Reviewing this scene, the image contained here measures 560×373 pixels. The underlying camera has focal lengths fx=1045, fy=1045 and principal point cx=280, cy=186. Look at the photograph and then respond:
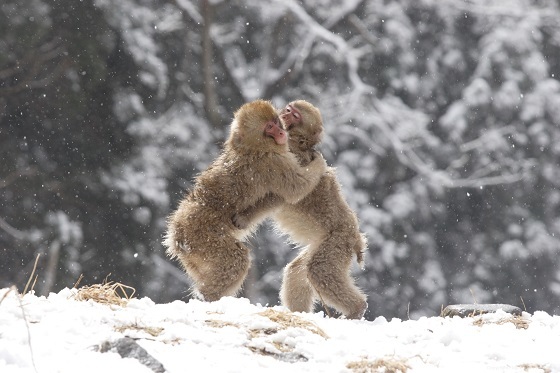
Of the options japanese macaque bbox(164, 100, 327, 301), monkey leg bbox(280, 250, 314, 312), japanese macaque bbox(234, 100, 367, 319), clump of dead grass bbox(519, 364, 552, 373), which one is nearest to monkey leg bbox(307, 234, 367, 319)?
japanese macaque bbox(234, 100, 367, 319)

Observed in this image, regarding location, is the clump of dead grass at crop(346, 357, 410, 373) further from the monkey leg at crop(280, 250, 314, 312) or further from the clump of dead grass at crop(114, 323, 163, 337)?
the monkey leg at crop(280, 250, 314, 312)

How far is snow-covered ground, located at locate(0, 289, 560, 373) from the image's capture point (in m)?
3.79

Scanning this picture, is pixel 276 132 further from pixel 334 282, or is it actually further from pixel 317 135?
pixel 334 282

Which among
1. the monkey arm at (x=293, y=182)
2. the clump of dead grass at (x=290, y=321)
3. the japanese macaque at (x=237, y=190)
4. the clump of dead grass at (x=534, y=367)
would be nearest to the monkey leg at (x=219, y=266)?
the japanese macaque at (x=237, y=190)

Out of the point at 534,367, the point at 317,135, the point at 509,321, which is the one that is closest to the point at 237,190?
the point at 317,135

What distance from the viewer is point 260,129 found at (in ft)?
19.4

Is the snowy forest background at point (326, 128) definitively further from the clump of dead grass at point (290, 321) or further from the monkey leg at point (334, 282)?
the clump of dead grass at point (290, 321)

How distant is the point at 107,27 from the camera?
54.3ft

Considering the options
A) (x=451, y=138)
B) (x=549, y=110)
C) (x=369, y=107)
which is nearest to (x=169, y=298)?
(x=369, y=107)

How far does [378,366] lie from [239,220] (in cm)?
216

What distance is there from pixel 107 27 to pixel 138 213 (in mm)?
2989

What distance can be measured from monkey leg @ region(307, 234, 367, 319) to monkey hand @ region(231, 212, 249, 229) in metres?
0.44

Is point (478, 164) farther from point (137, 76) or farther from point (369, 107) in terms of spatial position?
point (137, 76)

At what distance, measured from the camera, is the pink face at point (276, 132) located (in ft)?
19.4
